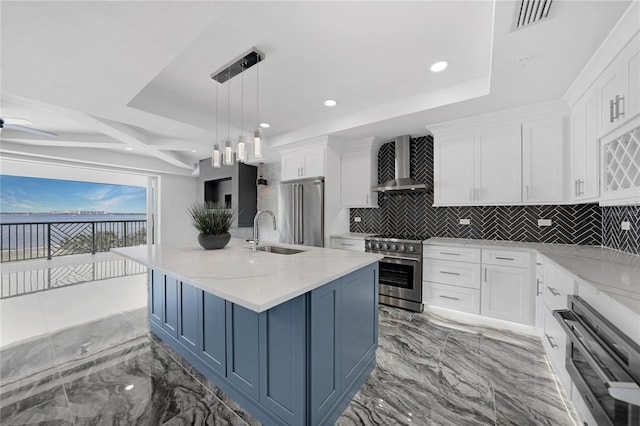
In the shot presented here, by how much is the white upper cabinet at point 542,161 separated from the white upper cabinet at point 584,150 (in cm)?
12

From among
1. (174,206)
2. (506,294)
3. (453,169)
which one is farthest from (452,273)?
(174,206)

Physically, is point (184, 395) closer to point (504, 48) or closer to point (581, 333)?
point (581, 333)

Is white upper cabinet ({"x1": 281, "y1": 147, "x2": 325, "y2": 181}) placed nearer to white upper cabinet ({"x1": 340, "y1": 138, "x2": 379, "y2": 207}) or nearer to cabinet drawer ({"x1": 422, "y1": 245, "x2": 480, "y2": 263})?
white upper cabinet ({"x1": 340, "y1": 138, "x2": 379, "y2": 207})

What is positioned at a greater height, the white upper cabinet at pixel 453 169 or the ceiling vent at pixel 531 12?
the ceiling vent at pixel 531 12

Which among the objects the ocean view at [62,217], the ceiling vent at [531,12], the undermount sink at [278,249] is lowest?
the undermount sink at [278,249]

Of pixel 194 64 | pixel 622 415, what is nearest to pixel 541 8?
pixel 622 415

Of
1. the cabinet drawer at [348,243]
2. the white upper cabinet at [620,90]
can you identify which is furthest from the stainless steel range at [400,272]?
the white upper cabinet at [620,90]

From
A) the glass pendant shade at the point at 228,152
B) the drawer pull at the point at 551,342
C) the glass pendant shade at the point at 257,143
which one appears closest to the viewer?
the drawer pull at the point at 551,342

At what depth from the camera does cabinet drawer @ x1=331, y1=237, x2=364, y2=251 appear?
3670 millimetres

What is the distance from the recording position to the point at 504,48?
177 centimetres

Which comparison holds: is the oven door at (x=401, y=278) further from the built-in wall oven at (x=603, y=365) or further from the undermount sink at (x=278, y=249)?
the built-in wall oven at (x=603, y=365)

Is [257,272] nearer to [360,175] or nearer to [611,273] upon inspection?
[611,273]

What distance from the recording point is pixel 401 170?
146 inches

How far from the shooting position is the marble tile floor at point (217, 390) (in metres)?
1.54
